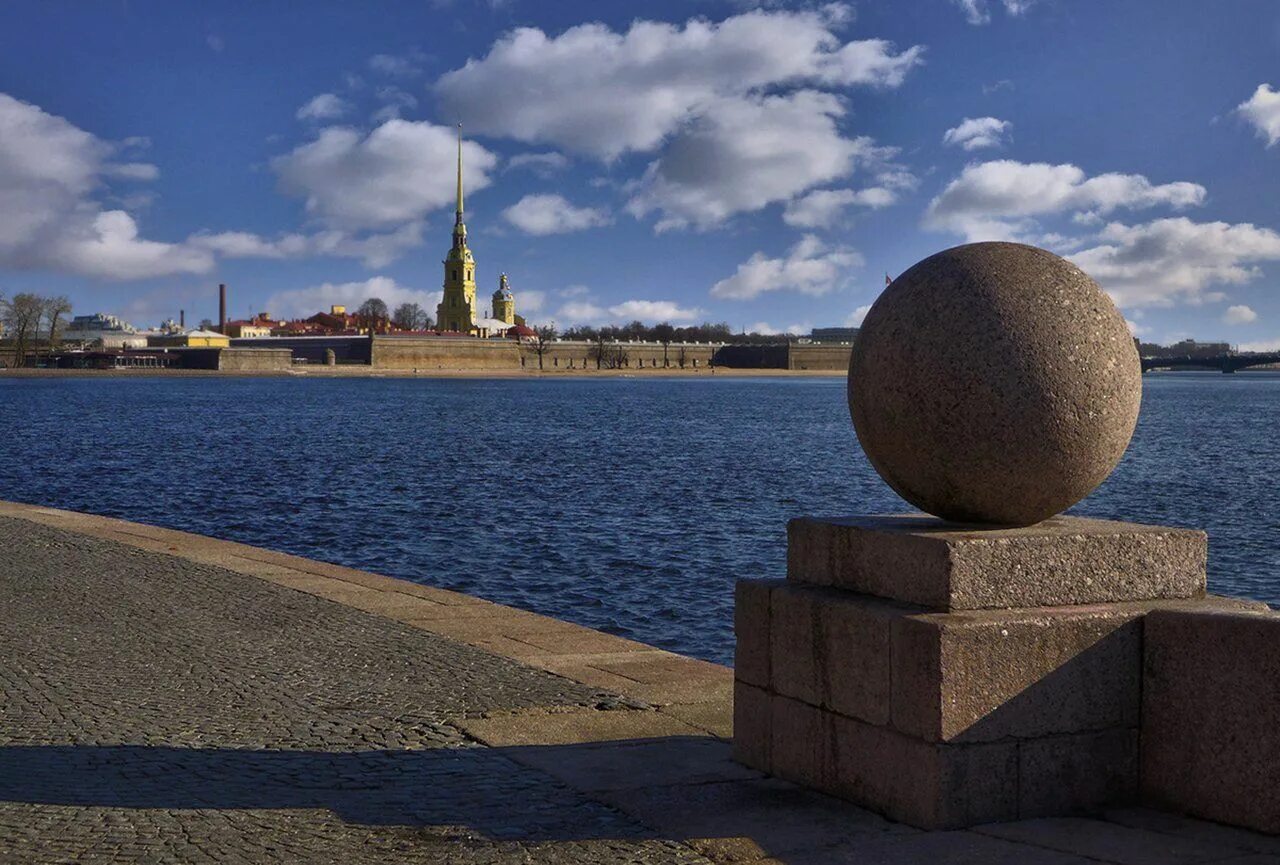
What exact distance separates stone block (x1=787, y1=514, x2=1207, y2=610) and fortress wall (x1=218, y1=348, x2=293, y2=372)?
363ft

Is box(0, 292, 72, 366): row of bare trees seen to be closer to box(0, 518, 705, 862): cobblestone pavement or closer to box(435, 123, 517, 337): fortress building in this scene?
box(435, 123, 517, 337): fortress building

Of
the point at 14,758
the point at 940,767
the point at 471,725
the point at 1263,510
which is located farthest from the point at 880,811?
the point at 1263,510

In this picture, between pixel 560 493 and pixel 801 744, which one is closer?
pixel 801 744

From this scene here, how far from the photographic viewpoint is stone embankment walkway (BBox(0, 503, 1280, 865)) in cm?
366

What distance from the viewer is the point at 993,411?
12.9ft

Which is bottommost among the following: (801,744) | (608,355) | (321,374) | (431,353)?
(801,744)

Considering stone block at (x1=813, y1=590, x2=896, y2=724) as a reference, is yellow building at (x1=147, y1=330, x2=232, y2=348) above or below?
above

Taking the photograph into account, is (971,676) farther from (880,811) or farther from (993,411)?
(993,411)

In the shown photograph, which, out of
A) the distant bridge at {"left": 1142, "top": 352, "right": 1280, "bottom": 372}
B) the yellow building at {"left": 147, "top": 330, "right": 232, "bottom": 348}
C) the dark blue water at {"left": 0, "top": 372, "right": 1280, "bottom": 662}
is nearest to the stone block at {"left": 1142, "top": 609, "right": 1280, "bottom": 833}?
the dark blue water at {"left": 0, "top": 372, "right": 1280, "bottom": 662}

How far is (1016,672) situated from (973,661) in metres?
0.15

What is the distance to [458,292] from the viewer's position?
129375 mm

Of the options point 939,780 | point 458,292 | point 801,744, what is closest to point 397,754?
point 801,744

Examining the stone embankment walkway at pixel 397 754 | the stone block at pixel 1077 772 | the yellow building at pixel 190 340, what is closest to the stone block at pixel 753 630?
the stone embankment walkway at pixel 397 754

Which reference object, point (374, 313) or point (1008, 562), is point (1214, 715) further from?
point (374, 313)
